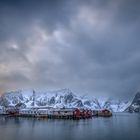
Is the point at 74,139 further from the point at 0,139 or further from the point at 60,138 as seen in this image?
the point at 0,139

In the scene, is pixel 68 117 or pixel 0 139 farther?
A: pixel 68 117

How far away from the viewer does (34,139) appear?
60438 mm

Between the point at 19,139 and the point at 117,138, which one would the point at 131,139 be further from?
the point at 19,139

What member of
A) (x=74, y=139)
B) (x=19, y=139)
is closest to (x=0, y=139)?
(x=19, y=139)

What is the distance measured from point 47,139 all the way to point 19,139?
6563 millimetres

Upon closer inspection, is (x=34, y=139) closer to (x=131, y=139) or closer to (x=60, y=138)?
(x=60, y=138)

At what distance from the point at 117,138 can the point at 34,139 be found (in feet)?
65.8

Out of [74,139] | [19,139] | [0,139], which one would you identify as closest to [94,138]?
[74,139]

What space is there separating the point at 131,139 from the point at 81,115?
132m

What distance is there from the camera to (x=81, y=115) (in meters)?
191

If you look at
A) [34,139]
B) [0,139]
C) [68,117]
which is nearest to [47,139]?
[34,139]

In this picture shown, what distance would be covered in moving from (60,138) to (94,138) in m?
8.38

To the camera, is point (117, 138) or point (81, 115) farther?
point (81, 115)

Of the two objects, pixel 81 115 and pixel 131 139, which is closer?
pixel 131 139
